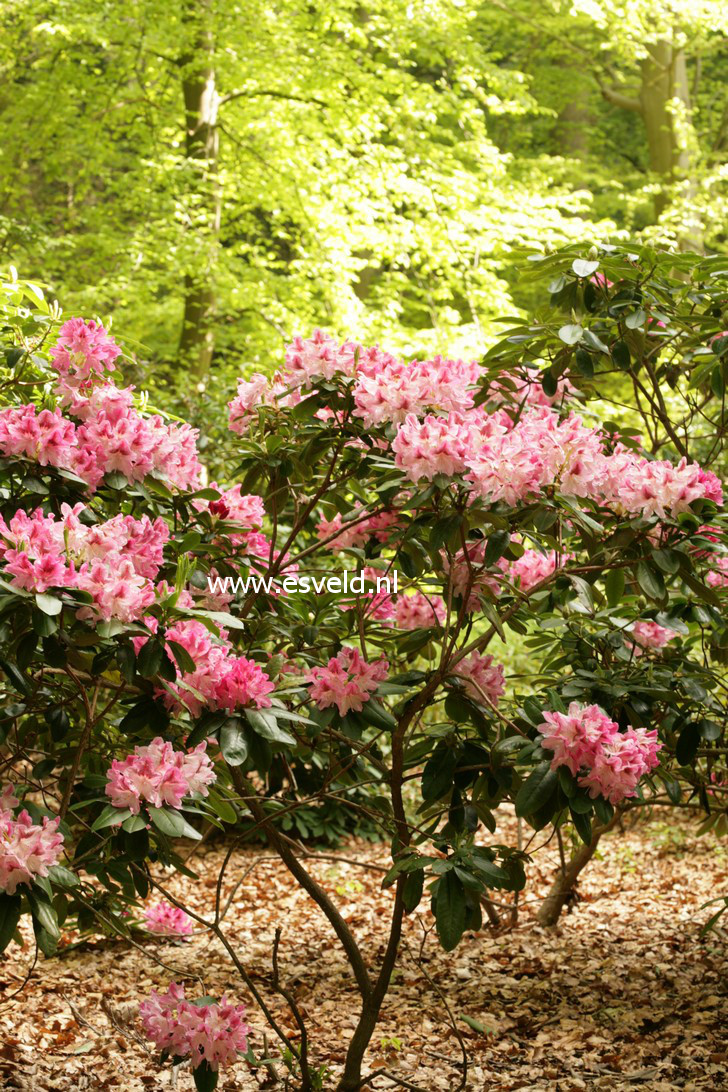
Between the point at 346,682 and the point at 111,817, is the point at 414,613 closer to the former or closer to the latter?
the point at 346,682

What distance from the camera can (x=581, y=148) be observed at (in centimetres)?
1359

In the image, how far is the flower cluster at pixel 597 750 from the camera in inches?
73.4

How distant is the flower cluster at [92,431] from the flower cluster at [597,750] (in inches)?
35.4

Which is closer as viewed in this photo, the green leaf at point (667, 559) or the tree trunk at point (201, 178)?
the green leaf at point (667, 559)

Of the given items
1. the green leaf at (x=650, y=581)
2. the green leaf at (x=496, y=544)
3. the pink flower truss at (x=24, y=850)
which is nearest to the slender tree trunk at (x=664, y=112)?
the green leaf at (x=650, y=581)

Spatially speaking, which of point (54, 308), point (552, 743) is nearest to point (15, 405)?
point (54, 308)

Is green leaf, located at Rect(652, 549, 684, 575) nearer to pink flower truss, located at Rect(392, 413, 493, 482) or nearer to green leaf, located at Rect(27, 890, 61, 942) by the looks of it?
pink flower truss, located at Rect(392, 413, 493, 482)

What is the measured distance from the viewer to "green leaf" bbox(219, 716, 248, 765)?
179cm

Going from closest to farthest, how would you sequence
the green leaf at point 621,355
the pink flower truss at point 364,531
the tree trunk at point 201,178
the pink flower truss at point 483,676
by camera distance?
the pink flower truss at point 483,676
the pink flower truss at point 364,531
the green leaf at point 621,355
the tree trunk at point 201,178

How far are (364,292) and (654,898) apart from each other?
7858mm

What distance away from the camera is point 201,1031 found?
2.09 metres

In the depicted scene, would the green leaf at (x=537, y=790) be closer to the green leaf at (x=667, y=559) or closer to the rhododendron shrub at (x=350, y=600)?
the rhododendron shrub at (x=350, y=600)

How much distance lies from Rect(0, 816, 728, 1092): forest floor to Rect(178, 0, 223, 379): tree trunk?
468 cm

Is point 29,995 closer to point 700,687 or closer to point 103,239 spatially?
point 700,687
